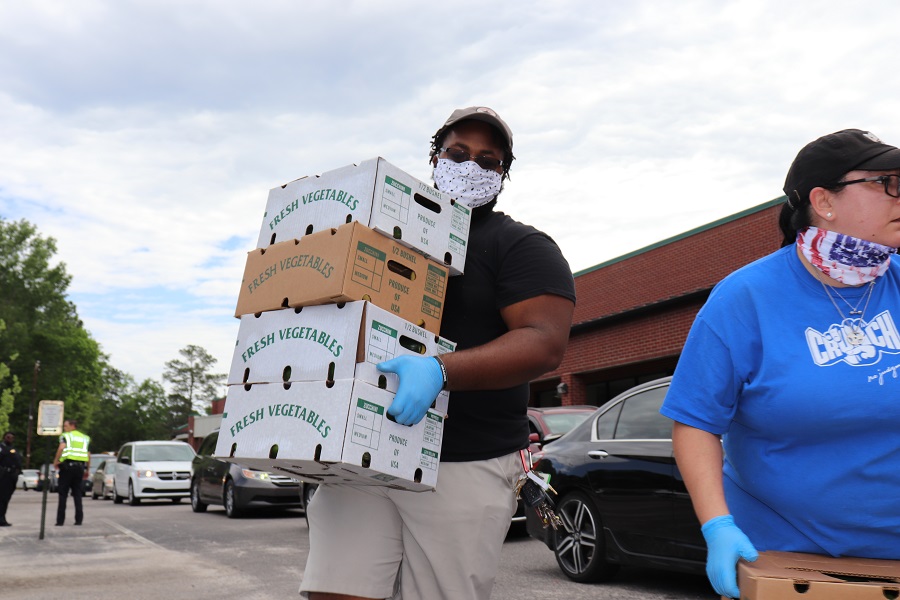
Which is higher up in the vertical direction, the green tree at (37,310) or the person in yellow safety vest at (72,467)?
the green tree at (37,310)

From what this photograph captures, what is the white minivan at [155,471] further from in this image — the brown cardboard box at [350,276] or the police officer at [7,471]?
the brown cardboard box at [350,276]

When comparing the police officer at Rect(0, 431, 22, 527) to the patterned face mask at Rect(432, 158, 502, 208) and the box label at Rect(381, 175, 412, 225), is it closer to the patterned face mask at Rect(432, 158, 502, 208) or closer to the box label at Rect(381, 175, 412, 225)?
the patterned face mask at Rect(432, 158, 502, 208)

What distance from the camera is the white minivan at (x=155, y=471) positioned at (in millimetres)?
24594

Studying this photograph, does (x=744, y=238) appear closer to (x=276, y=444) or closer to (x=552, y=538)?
(x=552, y=538)

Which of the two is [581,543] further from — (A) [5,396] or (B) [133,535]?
(A) [5,396]

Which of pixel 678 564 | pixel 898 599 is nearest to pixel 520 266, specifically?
pixel 898 599

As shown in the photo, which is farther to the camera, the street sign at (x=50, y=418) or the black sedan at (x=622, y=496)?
the street sign at (x=50, y=418)

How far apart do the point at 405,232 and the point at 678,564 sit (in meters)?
4.81

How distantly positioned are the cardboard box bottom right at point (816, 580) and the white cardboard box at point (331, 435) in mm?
921

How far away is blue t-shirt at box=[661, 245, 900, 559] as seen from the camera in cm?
222

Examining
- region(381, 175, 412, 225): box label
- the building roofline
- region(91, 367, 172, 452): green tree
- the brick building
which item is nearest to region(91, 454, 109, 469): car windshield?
the brick building

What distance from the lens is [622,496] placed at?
7.30 metres

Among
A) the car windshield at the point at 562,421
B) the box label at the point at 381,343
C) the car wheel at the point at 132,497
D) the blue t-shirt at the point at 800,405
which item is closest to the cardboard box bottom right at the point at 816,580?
the blue t-shirt at the point at 800,405

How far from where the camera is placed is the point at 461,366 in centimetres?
261
